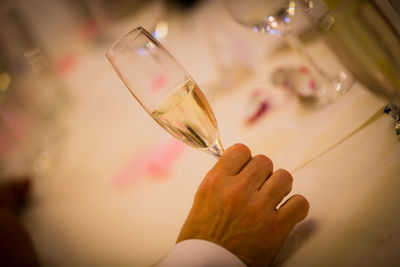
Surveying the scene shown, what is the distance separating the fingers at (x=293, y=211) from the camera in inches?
15.6

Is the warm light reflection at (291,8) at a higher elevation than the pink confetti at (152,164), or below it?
higher

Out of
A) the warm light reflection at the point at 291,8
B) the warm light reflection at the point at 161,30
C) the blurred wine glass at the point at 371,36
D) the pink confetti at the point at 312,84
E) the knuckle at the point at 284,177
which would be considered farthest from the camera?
the warm light reflection at the point at 161,30

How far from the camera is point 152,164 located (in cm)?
77

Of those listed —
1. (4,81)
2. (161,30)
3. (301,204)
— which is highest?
(4,81)

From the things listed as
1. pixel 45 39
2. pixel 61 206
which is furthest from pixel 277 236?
pixel 45 39

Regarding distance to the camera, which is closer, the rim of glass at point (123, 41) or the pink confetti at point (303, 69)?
the rim of glass at point (123, 41)

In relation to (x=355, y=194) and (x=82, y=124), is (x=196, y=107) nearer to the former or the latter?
(x=355, y=194)

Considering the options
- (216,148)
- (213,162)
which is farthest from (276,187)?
(213,162)

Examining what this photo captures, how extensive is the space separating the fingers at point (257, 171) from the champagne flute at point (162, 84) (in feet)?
0.23

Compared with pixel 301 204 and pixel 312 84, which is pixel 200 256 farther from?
pixel 312 84

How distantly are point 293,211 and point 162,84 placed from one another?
9.8 inches

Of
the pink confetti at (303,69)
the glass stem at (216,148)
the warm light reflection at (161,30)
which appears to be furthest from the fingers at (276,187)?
the warm light reflection at (161,30)

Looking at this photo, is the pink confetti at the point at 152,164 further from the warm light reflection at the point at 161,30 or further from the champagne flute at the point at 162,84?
the warm light reflection at the point at 161,30

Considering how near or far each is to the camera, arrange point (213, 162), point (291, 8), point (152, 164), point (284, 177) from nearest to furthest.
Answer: point (284, 177) < point (291, 8) < point (213, 162) < point (152, 164)
